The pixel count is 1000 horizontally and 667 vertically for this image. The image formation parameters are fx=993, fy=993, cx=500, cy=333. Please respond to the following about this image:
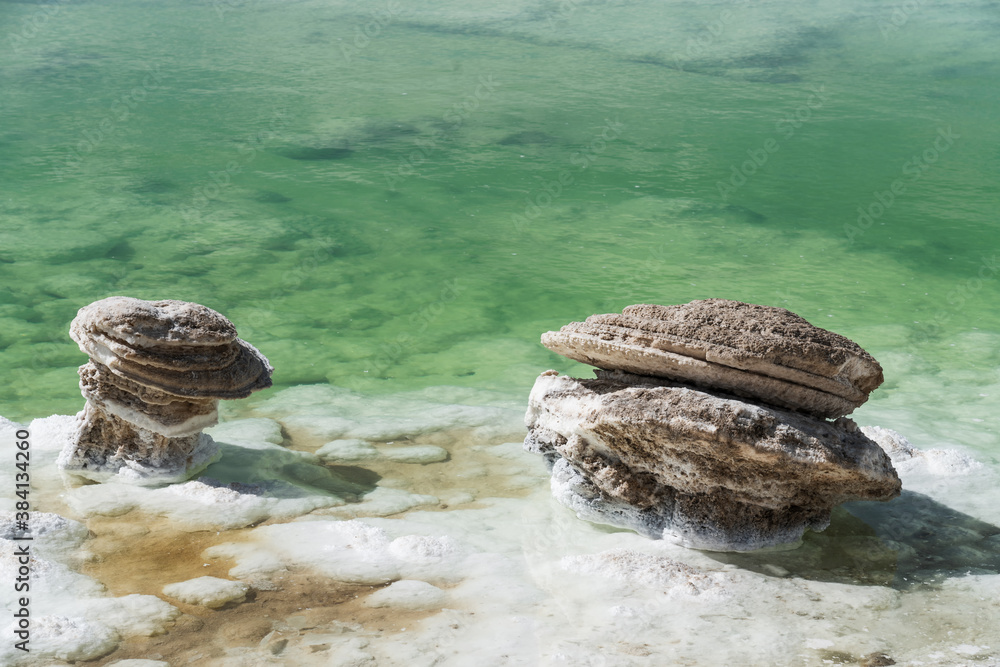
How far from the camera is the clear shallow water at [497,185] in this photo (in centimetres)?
589

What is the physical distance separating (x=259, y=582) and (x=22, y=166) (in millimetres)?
7450

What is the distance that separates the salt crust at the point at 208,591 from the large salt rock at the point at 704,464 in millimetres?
1168

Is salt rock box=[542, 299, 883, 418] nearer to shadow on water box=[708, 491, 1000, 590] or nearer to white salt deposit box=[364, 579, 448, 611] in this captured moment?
shadow on water box=[708, 491, 1000, 590]

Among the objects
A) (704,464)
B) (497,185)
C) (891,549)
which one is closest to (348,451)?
(704,464)

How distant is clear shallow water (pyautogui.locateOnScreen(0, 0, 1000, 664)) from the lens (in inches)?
232

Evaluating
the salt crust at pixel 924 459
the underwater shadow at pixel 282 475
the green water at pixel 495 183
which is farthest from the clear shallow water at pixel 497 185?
the underwater shadow at pixel 282 475

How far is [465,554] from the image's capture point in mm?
3154

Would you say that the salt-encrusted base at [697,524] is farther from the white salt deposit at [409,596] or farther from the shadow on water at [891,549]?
the white salt deposit at [409,596]

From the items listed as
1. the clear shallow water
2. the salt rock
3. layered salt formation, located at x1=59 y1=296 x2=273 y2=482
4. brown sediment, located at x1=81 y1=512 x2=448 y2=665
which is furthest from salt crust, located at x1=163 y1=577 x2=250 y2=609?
the clear shallow water

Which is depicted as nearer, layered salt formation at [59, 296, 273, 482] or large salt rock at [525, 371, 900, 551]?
large salt rock at [525, 371, 900, 551]

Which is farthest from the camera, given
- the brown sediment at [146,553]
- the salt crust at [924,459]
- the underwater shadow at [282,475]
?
the salt crust at [924,459]

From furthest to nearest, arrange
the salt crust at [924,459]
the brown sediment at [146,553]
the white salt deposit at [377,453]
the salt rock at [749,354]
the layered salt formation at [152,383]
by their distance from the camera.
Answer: the white salt deposit at [377,453]
the salt crust at [924,459]
the layered salt formation at [152,383]
the salt rock at [749,354]
the brown sediment at [146,553]

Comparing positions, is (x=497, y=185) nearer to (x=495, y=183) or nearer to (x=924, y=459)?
(x=495, y=183)

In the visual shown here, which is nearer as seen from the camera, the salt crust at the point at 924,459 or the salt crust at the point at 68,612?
the salt crust at the point at 68,612
